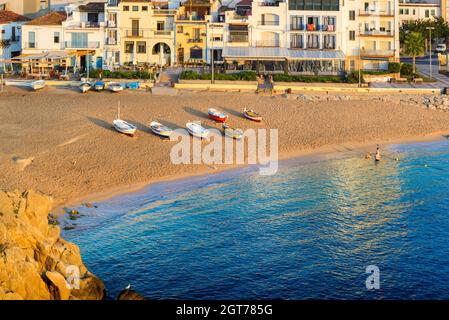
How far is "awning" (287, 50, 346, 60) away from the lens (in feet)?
243

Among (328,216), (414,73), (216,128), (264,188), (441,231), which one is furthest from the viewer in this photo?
(414,73)

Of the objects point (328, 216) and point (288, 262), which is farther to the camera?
point (328, 216)

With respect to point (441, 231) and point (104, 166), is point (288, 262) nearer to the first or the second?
point (441, 231)

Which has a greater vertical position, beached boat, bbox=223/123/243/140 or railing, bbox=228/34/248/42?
railing, bbox=228/34/248/42

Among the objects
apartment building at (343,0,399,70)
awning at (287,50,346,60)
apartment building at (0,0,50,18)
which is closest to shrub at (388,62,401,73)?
Result: apartment building at (343,0,399,70)

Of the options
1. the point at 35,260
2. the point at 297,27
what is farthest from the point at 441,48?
the point at 35,260

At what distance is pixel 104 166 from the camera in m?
44.8

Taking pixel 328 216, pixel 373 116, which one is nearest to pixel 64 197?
pixel 328 216

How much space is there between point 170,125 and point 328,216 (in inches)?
839

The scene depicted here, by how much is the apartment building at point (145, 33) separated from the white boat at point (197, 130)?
81.0 ft

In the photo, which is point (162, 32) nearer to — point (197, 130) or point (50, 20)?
point (50, 20)

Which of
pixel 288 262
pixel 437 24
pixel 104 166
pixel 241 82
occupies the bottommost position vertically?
pixel 288 262

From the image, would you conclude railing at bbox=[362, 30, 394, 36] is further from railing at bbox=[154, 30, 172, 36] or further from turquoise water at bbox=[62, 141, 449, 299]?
turquoise water at bbox=[62, 141, 449, 299]

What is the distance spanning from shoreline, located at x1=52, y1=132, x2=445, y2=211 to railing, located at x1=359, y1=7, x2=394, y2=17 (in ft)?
81.1
